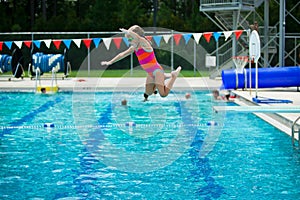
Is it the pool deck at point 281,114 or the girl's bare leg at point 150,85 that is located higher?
the girl's bare leg at point 150,85

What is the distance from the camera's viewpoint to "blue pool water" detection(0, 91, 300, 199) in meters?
6.13

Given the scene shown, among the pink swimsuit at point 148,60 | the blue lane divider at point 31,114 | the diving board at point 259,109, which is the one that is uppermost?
the pink swimsuit at point 148,60

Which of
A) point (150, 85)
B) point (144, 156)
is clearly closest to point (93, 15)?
point (150, 85)

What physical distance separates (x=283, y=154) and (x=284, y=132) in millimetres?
1605

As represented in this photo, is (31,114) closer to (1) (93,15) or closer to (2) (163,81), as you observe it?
(2) (163,81)

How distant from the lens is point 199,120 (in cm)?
1204

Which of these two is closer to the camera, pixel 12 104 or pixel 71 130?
pixel 71 130

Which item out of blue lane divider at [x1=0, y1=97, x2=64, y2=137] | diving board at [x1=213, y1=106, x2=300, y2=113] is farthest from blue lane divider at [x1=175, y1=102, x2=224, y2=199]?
blue lane divider at [x1=0, y1=97, x2=64, y2=137]

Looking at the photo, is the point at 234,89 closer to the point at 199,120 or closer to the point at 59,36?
the point at 199,120

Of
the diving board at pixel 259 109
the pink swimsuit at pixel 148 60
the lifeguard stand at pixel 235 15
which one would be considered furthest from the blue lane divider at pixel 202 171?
the lifeguard stand at pixel 235 15

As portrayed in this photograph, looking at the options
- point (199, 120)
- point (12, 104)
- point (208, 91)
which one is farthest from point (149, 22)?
point (199, 120)

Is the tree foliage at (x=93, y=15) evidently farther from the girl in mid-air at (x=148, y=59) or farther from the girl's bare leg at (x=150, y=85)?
the girl in mid-air at (x=148, y=59)

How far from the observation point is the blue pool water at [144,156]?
6.13 meters

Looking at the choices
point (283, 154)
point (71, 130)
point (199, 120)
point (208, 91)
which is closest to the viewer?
point (283, 154)
